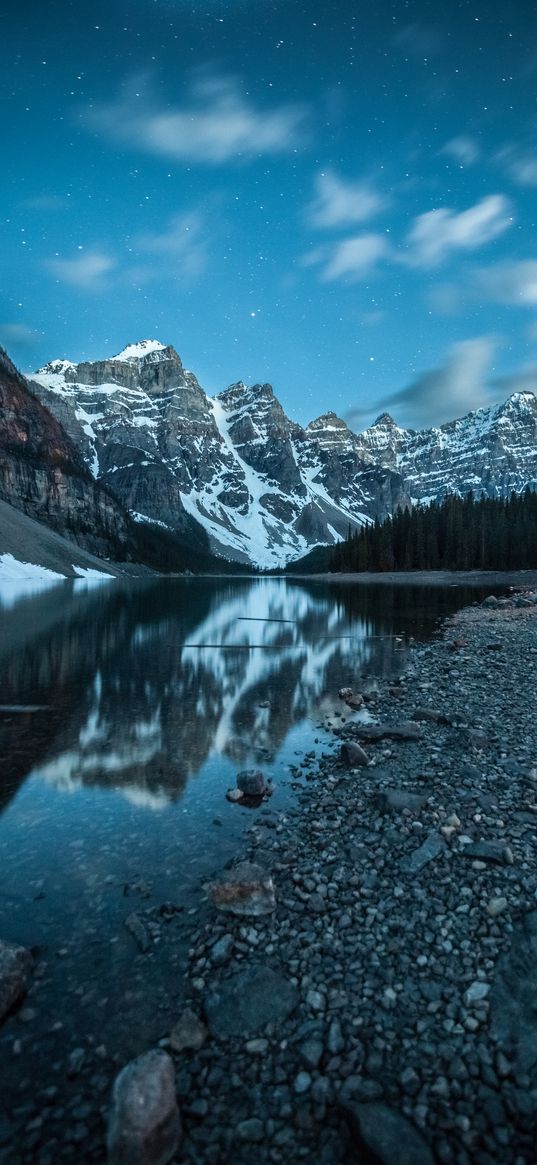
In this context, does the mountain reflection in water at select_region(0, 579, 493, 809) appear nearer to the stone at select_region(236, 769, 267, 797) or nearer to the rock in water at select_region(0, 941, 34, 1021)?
the stone at select_region(236, 769, 267, 797)

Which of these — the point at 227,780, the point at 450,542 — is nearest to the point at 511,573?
the point at 450,542

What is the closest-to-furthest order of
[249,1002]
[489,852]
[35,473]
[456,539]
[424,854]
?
1. [249,1002]
2. [489,852]
3. [424,854]
4. [456,539]
5. [35,473]

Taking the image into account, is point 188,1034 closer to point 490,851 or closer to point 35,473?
point 490,851

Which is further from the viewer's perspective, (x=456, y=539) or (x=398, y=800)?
(x=456, y=539)

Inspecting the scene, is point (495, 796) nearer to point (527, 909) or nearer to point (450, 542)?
point (527, 909)

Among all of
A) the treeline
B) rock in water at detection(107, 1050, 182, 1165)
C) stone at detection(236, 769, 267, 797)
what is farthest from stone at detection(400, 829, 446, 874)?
the treeline

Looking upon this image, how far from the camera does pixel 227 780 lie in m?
11.3

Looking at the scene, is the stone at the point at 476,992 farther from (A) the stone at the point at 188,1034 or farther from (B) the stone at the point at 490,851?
(A) the stone at the point at 188,1034

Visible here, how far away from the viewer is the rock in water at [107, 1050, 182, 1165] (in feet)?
12.4

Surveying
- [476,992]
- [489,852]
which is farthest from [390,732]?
[476,992]

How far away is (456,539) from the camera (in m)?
127

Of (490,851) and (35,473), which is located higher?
(35,473)

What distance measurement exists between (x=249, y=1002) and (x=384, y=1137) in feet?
6.23

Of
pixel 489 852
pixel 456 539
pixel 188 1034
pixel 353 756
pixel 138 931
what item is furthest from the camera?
pixel 456 539
